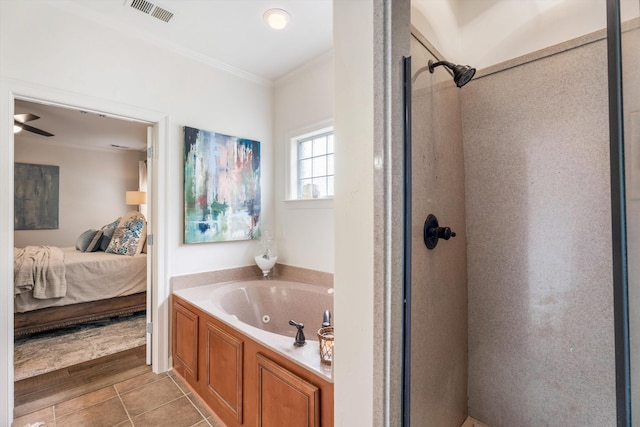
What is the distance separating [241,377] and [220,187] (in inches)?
63.8

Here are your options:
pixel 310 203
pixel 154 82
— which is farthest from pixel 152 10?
pixel 310 203

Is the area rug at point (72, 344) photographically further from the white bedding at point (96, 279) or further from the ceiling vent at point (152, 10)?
the ceiling vent at point (152, 10)

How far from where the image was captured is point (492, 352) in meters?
1.50

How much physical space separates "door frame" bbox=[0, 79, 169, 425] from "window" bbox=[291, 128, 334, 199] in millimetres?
1179

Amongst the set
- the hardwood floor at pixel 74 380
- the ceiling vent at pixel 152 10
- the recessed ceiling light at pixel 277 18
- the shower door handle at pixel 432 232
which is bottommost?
the hardwood floor at pixel 74 380

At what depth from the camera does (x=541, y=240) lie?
1349mm

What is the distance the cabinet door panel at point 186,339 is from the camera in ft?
6.67

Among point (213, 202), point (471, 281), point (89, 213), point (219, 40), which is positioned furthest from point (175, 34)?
point (89, 213)

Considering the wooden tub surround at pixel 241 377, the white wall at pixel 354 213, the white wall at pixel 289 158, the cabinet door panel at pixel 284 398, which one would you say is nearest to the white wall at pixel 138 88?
the white wall at pixel 289 158

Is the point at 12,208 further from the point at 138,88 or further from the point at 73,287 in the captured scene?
the point at 73,287

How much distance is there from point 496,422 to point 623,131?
4.99ft

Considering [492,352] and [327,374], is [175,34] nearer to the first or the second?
[327,374]

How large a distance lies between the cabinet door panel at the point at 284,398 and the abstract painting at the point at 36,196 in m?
5.79

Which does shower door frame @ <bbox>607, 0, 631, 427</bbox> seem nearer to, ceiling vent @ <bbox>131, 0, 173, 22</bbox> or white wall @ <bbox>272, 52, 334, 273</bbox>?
white wall @ <bbox>272, 52, 334, 273</bbox>
